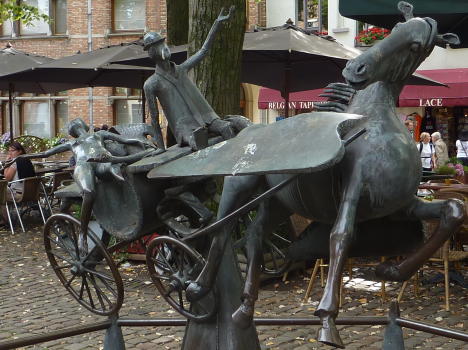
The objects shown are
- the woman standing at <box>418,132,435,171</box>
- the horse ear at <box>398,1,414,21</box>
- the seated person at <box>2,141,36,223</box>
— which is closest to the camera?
the horse ear at <box>398,1,414,21</box>

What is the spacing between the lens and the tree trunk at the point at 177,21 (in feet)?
34.1

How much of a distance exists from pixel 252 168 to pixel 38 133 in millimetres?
24538

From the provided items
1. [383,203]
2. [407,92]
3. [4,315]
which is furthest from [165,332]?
[407,92]

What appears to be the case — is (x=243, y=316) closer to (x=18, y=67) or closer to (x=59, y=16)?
(x=18, y=67)

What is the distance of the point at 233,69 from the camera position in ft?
24.9

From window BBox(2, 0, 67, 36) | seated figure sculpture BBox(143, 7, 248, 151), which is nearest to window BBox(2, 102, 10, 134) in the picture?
window BBox(2, 0, 67, 36)

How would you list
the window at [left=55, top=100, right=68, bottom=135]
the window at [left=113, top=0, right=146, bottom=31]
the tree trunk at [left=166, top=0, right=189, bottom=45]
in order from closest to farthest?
the tree trunk at [left=166, top=0, right=189, bottom=45] < the window at [left=113, top=0, right=146, bottom=31] < the window at [left=55, top=100, right=68, bottom=135]

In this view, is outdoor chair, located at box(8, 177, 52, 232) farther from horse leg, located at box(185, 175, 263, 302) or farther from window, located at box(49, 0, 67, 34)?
window, located at box(49, 0, 67, 34)

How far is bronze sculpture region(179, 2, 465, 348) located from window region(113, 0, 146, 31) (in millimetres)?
23035

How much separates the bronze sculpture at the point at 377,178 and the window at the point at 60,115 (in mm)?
23858

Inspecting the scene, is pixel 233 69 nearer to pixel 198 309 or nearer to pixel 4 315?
pixel 4 315

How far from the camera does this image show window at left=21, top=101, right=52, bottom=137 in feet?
88.6

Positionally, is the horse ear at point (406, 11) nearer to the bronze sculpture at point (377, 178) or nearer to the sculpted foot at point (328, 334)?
the bronze sculpture at point (377, 178)

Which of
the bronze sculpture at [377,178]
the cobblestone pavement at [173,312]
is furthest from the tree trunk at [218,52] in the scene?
the bronze sculpture at [377,178]
